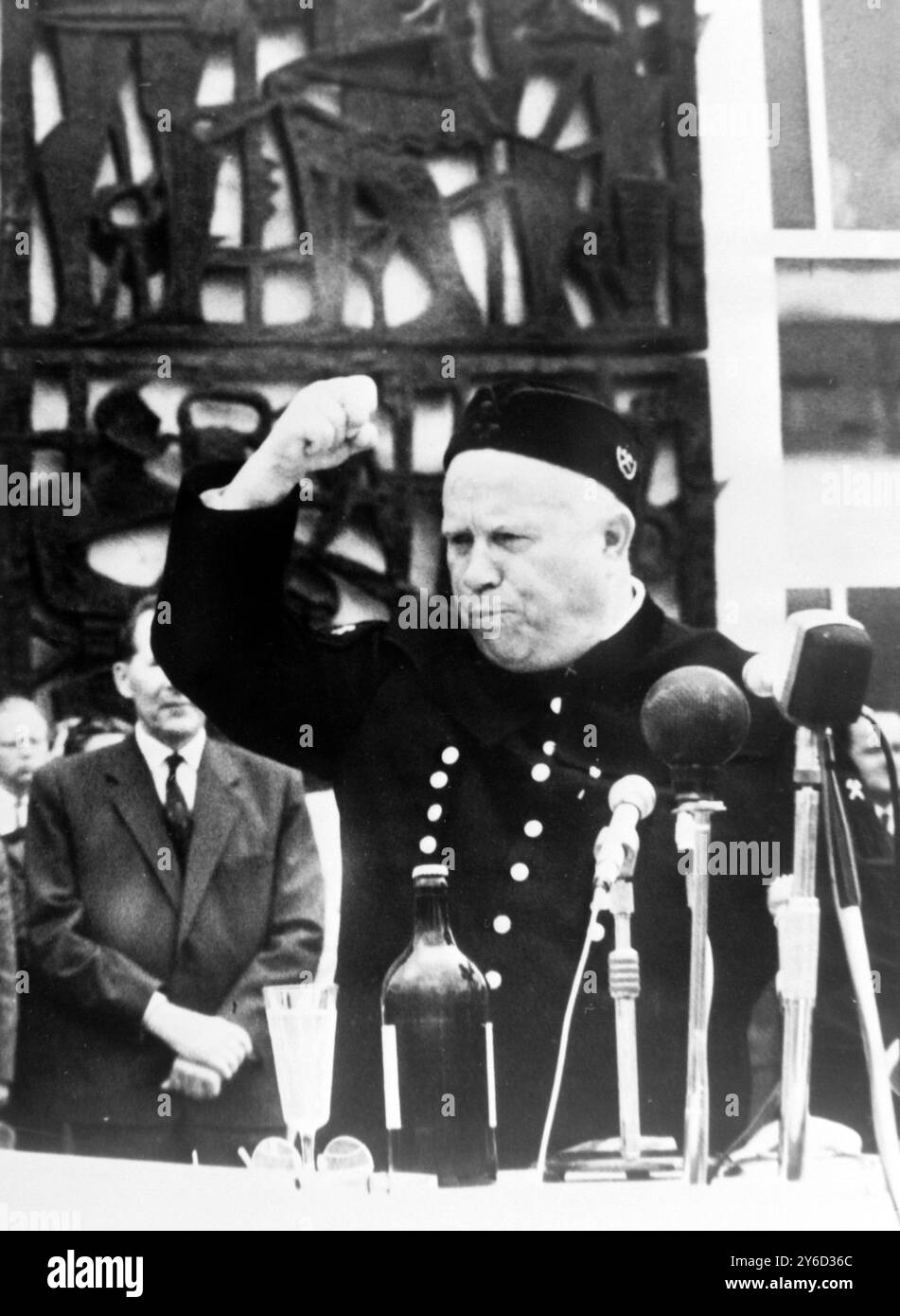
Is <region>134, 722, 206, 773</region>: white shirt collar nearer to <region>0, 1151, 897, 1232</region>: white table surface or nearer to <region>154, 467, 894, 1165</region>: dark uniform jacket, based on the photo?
<region>154, 467, 894, 1165</region>: dark uniform jacket

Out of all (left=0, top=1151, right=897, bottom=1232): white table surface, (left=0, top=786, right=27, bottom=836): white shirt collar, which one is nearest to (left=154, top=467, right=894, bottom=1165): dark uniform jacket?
(left=0, top=1151, right=897, bottom=1232): white table surface

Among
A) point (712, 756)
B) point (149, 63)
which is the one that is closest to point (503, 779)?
point (712, 756)

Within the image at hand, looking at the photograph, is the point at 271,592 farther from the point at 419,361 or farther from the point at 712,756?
the point at 712,756

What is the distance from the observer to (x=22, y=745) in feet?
10.4

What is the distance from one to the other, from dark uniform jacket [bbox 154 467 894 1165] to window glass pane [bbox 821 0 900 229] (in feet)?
2.91

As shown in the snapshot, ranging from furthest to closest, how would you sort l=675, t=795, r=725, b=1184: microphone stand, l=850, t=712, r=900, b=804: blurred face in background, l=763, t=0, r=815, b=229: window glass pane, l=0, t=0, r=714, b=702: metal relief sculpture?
l=763, t=0, r=815, b=229: window glass pane → l=0, t=0, r=714, b=702: metal relief sculpture → l=850, t=712, r=900, b=804: blurred face in background → l=675, t=795, r=725, b=1184: microphone stand

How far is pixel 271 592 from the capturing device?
124 inches

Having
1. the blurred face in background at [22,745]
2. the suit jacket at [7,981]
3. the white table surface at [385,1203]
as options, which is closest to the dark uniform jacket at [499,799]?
the white table surface at [385,1203]

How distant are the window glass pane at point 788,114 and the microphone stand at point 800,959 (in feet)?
3.40

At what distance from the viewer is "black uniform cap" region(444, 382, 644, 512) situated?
3199 mm

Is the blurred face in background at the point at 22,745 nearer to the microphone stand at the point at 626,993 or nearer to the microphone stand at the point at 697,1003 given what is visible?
the microphone stand at the point at 626,993

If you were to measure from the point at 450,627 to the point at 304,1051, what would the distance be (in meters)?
0.80

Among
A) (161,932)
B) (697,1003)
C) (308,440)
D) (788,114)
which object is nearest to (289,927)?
(161,932)

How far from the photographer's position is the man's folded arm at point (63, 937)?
10.1 feet
